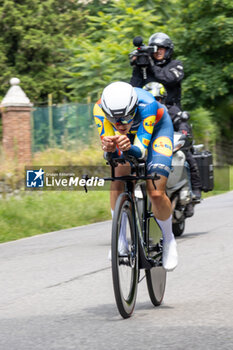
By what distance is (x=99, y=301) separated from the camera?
6.10m

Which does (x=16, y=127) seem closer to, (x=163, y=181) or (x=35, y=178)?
(x=35, y=178)

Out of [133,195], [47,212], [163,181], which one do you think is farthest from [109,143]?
[47,212]

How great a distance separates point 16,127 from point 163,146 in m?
13.4

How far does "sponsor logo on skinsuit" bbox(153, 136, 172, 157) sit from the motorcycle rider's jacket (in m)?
3.76

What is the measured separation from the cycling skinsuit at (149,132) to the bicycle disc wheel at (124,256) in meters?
0.39

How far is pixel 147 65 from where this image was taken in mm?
9648

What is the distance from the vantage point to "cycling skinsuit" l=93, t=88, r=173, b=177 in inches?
221

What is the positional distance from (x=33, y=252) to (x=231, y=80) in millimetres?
19604

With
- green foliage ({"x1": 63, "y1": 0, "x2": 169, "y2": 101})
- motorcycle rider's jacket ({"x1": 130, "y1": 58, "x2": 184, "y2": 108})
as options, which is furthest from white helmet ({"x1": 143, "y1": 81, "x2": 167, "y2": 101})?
green foliage ({"x1": 63, "y1": 0, "x2": 169, "y2": 101})

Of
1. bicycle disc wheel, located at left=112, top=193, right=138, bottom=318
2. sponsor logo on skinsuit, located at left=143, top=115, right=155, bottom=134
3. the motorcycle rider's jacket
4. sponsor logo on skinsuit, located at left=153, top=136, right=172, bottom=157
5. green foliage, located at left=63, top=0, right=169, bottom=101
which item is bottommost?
bicycle disc wheel, located at left=112, top=193, right=138, bottom=318

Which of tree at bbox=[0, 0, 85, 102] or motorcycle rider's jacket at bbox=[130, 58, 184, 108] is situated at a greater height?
tree at bbox=[0, 0, 85, 102]

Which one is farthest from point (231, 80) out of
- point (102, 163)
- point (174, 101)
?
point (174, 101)

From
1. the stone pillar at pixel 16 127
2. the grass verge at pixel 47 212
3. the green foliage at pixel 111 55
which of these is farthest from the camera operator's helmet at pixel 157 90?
the green foliage at pixel 111 55

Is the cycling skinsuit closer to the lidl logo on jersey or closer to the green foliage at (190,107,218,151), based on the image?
the lidl logo on jersey
